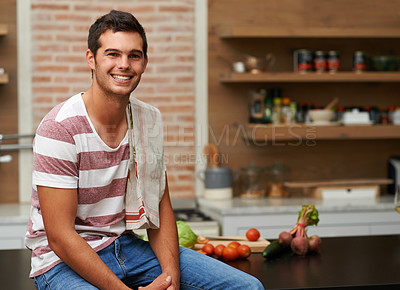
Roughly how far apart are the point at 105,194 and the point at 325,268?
803 millimetres

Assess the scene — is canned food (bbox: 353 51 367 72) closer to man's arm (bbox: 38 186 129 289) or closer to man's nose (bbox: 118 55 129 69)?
man's nose (bbox: 118 55 129 69)

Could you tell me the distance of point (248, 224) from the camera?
Answer: 3529 mm

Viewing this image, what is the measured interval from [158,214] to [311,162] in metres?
2.56

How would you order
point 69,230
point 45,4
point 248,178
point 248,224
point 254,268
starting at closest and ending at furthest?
1. point 69,230
2. point 254,268
3. point 248,224
4. point 45,4
5. point 248,178

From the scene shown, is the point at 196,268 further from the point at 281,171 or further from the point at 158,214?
the point at 281,171

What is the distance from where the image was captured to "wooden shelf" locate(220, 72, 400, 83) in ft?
12.7

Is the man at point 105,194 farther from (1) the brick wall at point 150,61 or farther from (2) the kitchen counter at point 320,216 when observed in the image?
(1) the brick wall at point 150,61

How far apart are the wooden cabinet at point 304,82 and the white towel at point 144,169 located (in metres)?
2.00

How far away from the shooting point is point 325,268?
1.95m

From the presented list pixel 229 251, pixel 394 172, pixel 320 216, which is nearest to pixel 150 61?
pixel 320 216

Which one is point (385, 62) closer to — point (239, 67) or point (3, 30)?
point (239, 67)

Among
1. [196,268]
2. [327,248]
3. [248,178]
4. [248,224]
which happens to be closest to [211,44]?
[248,178]

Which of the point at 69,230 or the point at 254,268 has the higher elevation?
the point at 69,230

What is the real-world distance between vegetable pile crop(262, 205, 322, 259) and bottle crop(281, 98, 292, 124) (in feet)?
6.22
